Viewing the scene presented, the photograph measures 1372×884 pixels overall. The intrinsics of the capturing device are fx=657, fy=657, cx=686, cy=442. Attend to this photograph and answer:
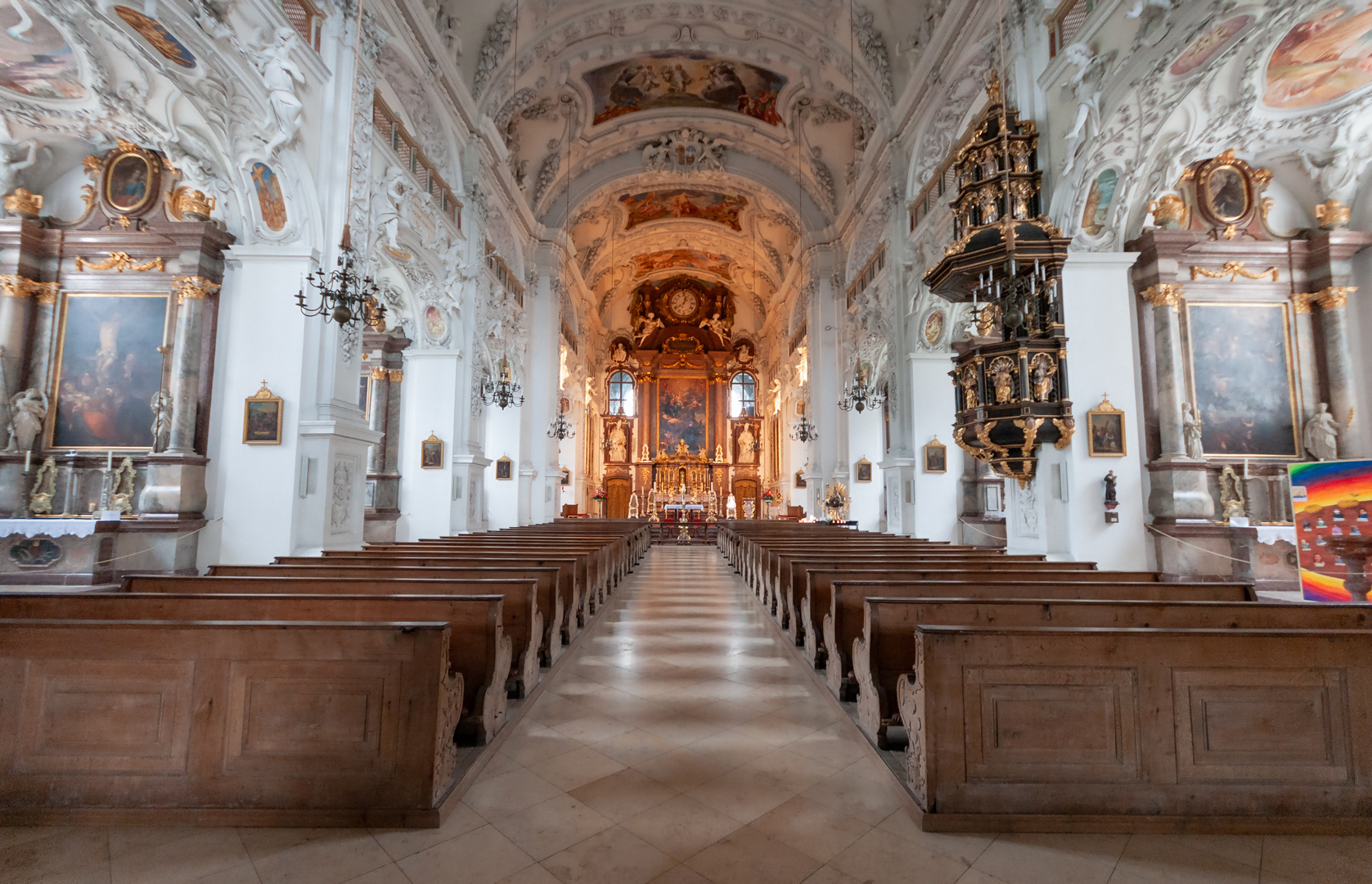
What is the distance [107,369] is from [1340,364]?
15.0m

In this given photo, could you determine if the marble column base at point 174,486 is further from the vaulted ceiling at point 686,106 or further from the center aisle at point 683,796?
the vaulted ceiling at point 686,106

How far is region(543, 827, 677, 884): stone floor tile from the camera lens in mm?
2104

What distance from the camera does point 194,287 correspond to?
737 centimetres

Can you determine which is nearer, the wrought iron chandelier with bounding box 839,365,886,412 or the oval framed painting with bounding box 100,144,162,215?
the oval framed painting with bounding box 100,144,162,215

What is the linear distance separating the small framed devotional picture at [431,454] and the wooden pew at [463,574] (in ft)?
21.0

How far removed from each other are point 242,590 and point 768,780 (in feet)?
10.1

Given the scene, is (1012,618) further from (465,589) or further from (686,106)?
(686,106)

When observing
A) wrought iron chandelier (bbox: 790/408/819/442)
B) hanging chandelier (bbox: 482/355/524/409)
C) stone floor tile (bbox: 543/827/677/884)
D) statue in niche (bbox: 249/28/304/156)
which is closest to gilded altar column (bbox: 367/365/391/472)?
hanging chandelier (bbox: 482/355/524/409)

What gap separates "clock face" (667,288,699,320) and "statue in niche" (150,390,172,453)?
22.9 metres

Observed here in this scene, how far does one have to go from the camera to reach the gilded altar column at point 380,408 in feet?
37.2

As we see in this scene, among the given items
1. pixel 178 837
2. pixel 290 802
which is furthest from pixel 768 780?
pixel 178 837

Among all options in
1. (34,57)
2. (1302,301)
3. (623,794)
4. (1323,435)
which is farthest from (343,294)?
(1302,301)

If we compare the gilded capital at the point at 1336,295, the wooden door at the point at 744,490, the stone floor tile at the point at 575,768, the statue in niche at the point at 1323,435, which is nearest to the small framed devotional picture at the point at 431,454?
the stone floor tile at the point at 575,768

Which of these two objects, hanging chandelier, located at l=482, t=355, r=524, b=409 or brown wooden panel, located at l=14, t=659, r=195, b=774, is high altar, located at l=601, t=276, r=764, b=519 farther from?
brown wooden panel, located at l=14, t=659, r=195, b=774
